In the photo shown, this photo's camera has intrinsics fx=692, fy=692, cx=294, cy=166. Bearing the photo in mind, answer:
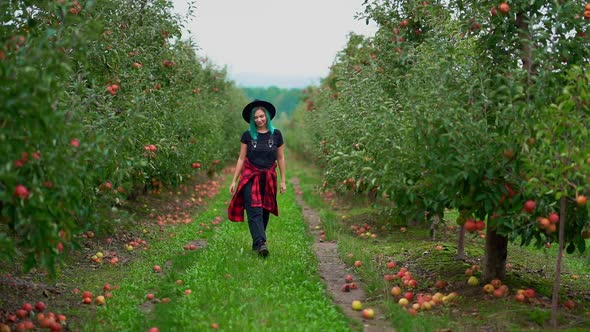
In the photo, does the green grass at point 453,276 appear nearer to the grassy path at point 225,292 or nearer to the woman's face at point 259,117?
the grassy path at point 225,292

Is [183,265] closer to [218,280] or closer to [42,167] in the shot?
[218,280]

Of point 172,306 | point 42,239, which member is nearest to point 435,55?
point 172,306

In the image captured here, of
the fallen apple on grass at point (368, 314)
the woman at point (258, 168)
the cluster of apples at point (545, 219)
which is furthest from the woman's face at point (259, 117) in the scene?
the cluster of apples at point (545, 219)

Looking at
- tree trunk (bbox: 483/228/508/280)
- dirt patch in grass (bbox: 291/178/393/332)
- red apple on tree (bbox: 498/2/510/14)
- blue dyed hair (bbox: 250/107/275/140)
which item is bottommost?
dirt patch in grass (bbox: 291/178/393/332)

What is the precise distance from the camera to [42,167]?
5.02m

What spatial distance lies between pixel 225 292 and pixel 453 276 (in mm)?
2908

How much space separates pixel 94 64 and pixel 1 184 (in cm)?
455

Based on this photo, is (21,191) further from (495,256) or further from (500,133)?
(495,256)

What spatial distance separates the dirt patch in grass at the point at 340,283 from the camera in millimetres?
6801

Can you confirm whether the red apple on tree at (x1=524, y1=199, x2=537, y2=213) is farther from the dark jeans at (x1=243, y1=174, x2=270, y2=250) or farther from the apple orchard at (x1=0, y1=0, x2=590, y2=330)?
the dark jeans at (x1=243, y1=174, x2=270, y2=250)

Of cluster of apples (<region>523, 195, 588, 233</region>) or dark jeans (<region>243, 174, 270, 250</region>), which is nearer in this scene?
cluster of apples (<region>523, 195, 588, 233</region>)

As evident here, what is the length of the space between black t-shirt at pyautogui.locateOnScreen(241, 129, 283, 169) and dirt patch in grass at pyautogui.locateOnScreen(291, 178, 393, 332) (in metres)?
1.68

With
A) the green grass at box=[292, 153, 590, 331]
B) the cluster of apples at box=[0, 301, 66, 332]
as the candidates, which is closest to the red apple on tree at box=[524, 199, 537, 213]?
the green grass at box=[292, 153, 590, 331]

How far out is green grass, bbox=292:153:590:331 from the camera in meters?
6.55
